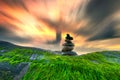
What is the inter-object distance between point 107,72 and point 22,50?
3520 cm

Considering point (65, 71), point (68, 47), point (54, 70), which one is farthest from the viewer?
point (68, 47)

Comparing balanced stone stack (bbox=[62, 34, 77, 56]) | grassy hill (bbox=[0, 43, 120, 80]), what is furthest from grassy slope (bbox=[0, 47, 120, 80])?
balanced stone stack (bbox=[62, 34, 77, 56])

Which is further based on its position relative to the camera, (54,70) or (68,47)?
(68,47)

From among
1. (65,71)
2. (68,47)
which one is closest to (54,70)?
(65,71)

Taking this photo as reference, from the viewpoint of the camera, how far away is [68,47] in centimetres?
8119

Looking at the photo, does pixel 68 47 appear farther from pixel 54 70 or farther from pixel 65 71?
pixel 65 71

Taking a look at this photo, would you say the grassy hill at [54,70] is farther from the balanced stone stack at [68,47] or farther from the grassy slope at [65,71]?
the balanced stone stack at [68,47]

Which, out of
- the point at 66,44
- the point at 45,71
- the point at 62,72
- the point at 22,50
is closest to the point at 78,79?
the point at 62,72

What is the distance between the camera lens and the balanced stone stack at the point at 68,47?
81312 millimetres

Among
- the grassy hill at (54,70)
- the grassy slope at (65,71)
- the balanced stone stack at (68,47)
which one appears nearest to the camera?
the grassy slope at (65,71)

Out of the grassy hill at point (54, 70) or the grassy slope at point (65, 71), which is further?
the grassy hill at point (54, 70)

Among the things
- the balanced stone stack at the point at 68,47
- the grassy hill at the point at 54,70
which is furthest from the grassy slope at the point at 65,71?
the balanced stone stack at the point at 68,47

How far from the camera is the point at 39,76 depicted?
5412 centimetres

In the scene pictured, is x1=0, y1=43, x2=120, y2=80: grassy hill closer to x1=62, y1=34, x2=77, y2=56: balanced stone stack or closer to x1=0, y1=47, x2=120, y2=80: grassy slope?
x1=0, y1=47, x2=120, y2=80: grassy slope
